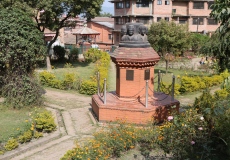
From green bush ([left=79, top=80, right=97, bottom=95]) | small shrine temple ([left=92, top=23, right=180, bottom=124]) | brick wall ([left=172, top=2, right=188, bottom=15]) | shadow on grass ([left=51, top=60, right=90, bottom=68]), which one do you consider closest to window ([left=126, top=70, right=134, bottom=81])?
small shrine temple ([left=92, top=23, right=180, bottom=124])

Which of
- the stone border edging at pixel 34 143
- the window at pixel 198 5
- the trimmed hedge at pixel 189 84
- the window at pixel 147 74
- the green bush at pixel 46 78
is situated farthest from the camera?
the window at pixel 198 5

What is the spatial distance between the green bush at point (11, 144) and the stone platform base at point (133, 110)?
11.2 feet

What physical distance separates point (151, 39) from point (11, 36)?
14.2m

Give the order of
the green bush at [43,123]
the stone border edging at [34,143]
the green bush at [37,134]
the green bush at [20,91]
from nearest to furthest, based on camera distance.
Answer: the stone border edging at [34,143] → the green bush at [37,134] → the green bush at [43,123] → the green bush at [20,91]

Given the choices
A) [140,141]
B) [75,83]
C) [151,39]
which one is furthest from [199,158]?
[151,39]

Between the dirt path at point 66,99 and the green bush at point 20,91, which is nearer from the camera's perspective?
the green bush at point 20,91

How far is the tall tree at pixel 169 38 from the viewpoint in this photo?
2242cm

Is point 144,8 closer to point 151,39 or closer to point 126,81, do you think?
point 151,39

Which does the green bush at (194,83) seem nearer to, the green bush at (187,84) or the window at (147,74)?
the green bush at (187,84)

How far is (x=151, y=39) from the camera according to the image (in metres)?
24.0

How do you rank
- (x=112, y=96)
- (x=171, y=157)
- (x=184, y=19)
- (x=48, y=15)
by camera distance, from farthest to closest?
(x=184, y=19), (x=48, y=15), (x=112, y=96), (x=171, y=157)

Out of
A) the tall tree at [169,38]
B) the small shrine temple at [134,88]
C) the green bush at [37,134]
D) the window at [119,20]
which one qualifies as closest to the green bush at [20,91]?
the small shrine temple at [134,88]

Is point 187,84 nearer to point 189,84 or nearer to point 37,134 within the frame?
point 189,84

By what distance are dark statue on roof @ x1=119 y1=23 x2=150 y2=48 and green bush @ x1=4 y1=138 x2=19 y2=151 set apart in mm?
5433
